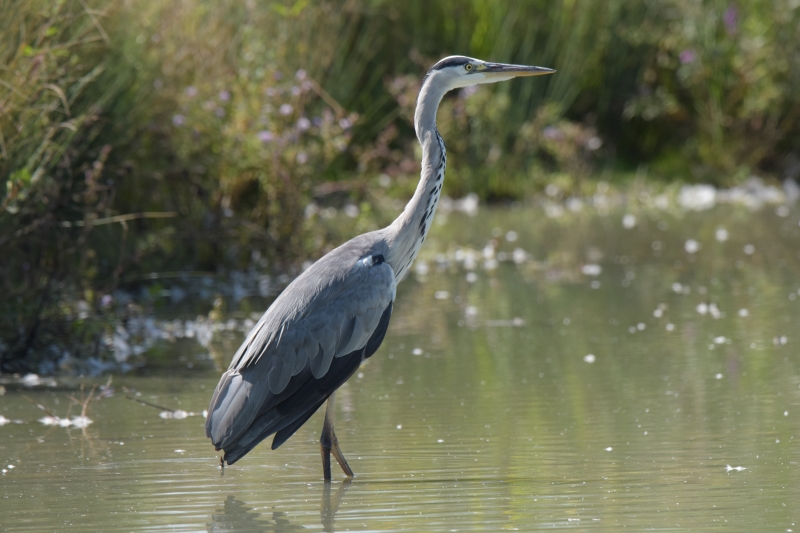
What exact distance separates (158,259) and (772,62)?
9160 mm

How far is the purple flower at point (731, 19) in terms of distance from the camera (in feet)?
48.7

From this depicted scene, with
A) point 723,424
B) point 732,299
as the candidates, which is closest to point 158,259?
point 732,299

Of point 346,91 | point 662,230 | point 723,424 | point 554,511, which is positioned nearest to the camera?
point 554,511

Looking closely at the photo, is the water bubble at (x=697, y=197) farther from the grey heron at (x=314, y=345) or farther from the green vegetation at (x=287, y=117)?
the grey heron at (x=314, y=345)

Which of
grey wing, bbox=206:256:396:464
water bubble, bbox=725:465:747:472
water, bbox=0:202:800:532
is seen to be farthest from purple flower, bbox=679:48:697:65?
water bubble, bbox=725:465:747:472

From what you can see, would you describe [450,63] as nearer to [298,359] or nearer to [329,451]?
[298,359]

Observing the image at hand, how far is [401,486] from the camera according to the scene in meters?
4.48

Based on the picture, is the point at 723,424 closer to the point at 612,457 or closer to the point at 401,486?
the point at 612,457

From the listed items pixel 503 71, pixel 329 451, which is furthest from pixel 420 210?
pixel 329 451

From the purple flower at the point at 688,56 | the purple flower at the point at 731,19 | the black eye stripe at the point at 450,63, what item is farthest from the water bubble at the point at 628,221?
the black eye stripe at the point at 450,63

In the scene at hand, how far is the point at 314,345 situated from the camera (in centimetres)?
476

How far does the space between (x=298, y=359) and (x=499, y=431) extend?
1064 millimetres

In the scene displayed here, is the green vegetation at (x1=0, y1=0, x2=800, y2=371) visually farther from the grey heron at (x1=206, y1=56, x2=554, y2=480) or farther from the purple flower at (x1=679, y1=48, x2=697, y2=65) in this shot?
the grey heron at (x1=206, y1=56, x2=554, y2=480)

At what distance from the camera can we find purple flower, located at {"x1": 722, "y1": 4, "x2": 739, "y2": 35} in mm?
14836
